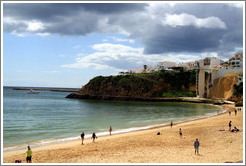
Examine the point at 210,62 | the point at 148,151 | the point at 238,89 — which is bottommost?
the point at 148,151

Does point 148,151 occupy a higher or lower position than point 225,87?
lower

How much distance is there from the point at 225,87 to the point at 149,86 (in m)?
29.7

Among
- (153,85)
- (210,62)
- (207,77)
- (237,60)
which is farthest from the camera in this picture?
(210,62)

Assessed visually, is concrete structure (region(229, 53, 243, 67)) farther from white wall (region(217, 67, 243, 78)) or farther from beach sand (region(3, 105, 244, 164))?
beach sand (region(3, 105, 244, 164))

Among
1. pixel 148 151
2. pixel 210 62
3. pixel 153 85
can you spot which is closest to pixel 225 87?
pixel 153 85

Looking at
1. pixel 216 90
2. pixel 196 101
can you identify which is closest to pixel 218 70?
pixel 216 90

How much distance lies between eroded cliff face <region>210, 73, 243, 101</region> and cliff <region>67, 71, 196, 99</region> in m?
9.79

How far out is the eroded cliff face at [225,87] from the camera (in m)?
69.3

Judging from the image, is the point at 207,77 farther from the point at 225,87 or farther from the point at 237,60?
the point at 237,60

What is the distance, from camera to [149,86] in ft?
297

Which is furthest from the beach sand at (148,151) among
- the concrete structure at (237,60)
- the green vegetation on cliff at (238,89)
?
the concrete structure at (237,60)

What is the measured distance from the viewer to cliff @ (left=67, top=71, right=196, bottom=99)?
88338 millimetres

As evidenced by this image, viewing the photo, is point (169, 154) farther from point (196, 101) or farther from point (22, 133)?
point (196, 101)

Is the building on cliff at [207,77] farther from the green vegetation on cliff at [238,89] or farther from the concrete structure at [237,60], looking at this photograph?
the concrete structure at [237,60]
